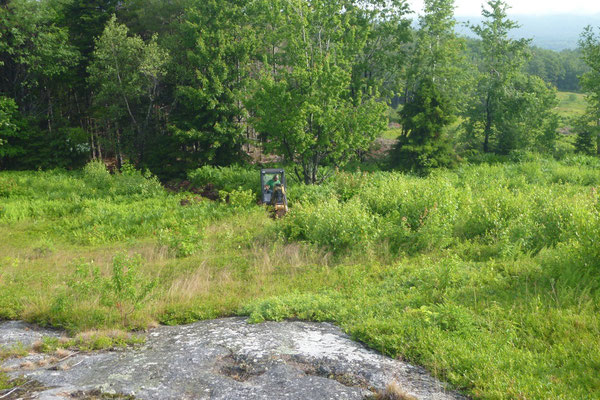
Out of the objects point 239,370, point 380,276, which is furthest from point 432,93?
point 239,370

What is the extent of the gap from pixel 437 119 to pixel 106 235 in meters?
19.8

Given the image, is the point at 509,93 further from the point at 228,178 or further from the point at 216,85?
the point at 228,178

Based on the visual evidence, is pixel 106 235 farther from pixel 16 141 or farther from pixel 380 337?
pixel 16 141

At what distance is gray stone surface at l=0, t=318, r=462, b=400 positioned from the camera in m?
4.96

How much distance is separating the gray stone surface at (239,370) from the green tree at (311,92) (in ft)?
42.5

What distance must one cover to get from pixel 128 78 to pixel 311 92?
42.8 feet

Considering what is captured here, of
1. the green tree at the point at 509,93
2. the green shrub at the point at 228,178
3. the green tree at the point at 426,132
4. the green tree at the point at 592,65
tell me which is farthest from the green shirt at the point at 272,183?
the green tree at the point at 592,65

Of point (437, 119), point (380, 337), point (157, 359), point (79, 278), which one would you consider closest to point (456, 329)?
point (380, 337)

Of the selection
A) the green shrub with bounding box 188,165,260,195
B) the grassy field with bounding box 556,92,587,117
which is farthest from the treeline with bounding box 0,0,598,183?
the grassy field with bounding box 556,92,587,117

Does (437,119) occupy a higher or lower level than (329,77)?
lower

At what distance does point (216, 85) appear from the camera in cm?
2503

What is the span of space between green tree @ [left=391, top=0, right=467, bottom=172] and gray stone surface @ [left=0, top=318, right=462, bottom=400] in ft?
71.7

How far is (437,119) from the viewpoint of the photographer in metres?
26.9

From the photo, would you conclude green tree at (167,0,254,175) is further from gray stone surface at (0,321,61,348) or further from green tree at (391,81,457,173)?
gray stone surface at (0,321,61,348)
